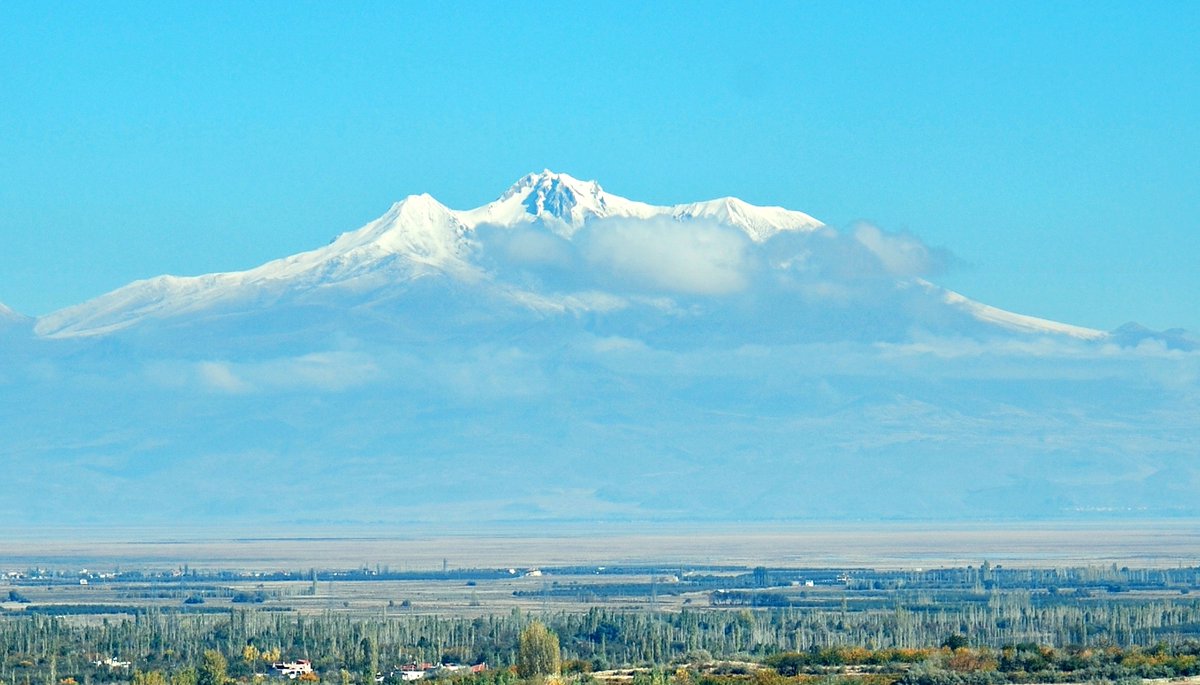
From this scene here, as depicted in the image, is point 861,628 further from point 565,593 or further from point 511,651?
point 565,593

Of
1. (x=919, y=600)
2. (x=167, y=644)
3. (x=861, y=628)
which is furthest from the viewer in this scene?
(x=919, y=600)

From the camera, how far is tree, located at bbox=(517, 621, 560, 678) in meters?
78.8

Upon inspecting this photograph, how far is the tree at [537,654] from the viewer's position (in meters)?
78.8

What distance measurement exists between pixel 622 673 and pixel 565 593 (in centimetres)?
8642

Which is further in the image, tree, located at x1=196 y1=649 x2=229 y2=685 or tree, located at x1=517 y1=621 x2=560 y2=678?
tree, located at x1=196 y1=649 x2=229 y2=685

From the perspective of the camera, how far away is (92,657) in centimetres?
10394

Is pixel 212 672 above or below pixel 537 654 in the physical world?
below

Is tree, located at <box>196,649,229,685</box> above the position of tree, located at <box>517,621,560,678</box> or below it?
below

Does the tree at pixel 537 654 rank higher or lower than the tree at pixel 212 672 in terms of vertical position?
higher

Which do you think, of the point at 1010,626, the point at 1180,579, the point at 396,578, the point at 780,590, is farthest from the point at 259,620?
the point at 1180,579

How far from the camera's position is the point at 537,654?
7894cm

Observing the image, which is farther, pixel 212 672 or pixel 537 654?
pixel 212 672

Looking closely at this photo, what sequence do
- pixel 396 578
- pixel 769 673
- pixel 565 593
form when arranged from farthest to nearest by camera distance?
pixel 396 578 → pixel 565 593 → pixel 769 673

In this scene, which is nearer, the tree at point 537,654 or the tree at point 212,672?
the tree at point 537,654
